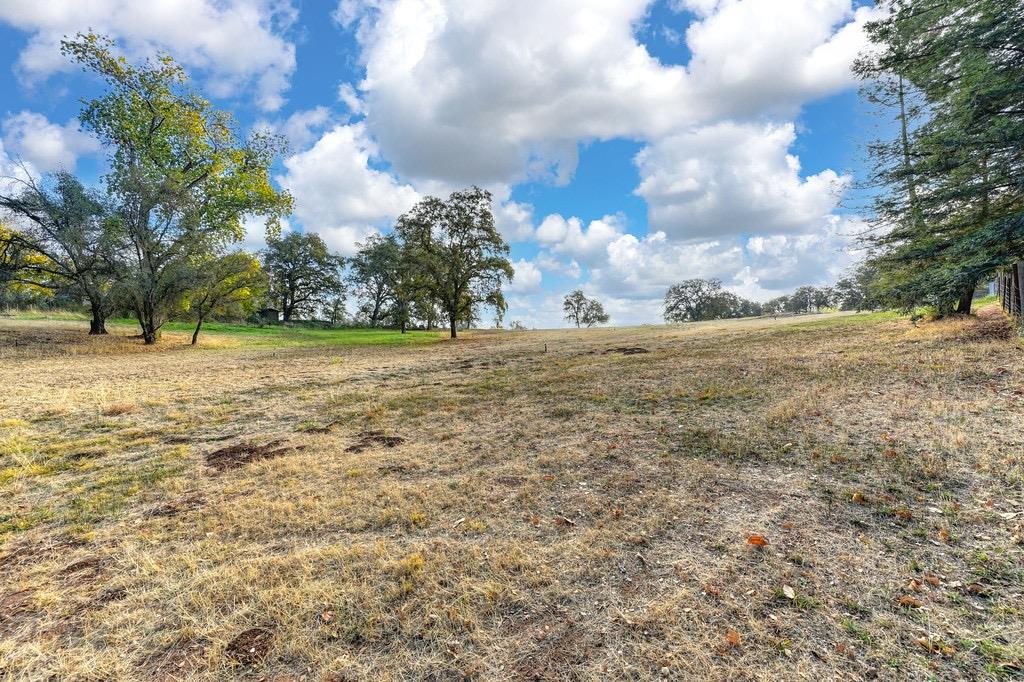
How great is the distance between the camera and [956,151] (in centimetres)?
1066

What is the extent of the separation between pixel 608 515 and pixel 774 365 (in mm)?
9036

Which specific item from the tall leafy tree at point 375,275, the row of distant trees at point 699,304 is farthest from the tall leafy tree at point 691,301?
the tall leafy tree at point 375,275

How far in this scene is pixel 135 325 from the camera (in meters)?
31.2

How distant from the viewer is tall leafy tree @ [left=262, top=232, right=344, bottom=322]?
180ft

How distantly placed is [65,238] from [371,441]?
931 inches

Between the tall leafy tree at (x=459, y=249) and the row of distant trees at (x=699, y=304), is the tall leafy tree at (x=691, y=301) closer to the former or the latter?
the row of distant trees at (x=699, y=304)

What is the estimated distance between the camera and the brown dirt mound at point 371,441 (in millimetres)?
6797

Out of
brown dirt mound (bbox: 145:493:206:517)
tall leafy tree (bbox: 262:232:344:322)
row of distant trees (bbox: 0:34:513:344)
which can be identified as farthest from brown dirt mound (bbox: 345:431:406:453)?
tall leafy tree (bbox: 262:232:344:322)

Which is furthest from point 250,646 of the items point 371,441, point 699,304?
point 699,304

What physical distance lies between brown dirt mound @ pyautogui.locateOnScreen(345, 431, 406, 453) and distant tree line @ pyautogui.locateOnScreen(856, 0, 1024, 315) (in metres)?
12.8

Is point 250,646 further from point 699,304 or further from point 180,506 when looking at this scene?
point 699,304

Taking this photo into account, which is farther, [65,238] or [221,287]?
[221,287]

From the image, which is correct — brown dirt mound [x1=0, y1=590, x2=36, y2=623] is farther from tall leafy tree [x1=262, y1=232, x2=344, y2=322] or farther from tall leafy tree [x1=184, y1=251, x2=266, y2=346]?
tall leafy tree [x1=262, y1=232, x2=344, y2=322]

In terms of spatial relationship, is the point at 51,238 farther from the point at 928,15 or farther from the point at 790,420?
the point at 928,15
